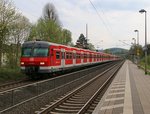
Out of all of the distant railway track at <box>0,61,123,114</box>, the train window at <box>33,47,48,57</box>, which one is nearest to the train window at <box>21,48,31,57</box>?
the train window at <box>33,47,48,57</box>

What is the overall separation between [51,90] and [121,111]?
6.02m

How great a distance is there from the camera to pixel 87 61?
161 ft

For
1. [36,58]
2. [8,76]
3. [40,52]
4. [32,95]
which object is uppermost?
[40,52]

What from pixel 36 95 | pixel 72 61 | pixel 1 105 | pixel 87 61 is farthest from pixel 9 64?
pixel 1 105

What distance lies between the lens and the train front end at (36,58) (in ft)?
86.6

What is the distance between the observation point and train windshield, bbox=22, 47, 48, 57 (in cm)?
2669

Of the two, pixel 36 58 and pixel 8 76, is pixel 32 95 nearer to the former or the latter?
pixel 36 58

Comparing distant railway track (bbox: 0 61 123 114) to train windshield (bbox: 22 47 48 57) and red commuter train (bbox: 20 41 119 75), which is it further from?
train windshield (bbox: 22 47 48 57)

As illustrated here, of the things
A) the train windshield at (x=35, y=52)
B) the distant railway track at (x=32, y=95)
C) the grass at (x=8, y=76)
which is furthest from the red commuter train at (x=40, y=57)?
the distant railway track at (x=32, y=95)

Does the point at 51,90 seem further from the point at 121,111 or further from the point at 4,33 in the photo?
the point at 4,33

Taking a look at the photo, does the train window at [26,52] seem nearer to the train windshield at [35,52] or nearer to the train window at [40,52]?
the train windshield at [35,52]

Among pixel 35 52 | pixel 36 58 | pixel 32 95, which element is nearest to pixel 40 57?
pixel 36 58

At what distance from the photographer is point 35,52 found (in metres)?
27.1

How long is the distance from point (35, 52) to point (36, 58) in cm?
55
